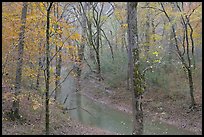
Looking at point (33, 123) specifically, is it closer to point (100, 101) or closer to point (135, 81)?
point (135, 81)

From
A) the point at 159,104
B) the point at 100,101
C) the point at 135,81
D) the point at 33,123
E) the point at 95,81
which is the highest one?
the point at 135,81

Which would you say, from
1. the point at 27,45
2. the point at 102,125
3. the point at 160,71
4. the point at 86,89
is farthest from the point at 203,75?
the point at 27,45

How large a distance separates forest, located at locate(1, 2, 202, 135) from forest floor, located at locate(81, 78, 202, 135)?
0.05 metres

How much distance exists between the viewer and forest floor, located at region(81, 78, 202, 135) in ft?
58.4

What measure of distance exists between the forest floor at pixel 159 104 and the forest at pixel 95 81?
0.05 meters

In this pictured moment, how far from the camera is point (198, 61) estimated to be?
84.3ft

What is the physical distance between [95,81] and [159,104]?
938 cm

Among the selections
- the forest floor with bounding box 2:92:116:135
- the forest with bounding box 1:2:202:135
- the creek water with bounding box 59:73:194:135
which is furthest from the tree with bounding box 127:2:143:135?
the creek water with bounding box 59:73:194:135

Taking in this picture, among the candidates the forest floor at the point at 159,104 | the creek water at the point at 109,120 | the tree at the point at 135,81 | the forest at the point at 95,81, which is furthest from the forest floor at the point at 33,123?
the forest floor at the point at 159,104

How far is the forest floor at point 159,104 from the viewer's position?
1781 centimetres

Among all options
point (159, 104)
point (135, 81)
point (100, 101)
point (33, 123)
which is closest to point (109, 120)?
point (159, 104)

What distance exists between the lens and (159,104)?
21312mm

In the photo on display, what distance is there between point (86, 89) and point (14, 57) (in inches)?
597

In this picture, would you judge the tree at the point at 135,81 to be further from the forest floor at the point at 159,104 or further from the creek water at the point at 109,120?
the forest floor at the point at 159,104
